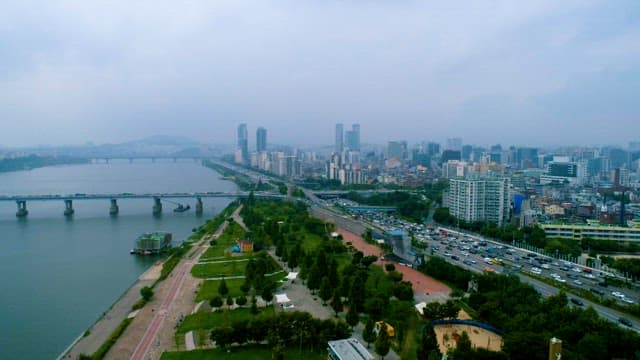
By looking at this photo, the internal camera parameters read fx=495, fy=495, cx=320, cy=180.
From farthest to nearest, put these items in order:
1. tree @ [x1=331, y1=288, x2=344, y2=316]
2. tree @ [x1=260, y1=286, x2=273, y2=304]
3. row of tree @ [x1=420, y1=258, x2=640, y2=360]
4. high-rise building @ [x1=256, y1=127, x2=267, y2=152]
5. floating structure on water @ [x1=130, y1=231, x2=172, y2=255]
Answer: high-rise building @ [x1=256, y1=127, x2=267, y2=152], floating structure on water @ [x1=130, y1=231, x2=172, y2=255], tree @ [x1=260, y1=286, x2=273, y2=304], tree @ [x1=331, y1=288, x2=344, y2=316], row of tree @ [x1=420, y1=258, x2=640, y2=360]

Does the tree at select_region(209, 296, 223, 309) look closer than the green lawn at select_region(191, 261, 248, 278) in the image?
Yes

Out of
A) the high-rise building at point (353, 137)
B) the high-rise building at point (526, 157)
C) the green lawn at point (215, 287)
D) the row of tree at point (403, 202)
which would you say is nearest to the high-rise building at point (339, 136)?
the high-rise building at point (353, 137)

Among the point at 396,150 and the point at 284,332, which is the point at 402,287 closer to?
the point at 284,332

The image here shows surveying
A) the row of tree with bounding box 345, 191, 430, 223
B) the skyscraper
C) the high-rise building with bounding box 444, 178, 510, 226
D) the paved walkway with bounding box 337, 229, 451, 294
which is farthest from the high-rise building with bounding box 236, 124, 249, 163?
the paved walkway with bounding box 337, 229, 451, 294

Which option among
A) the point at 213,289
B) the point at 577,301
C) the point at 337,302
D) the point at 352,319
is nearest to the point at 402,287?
the point at 337,302

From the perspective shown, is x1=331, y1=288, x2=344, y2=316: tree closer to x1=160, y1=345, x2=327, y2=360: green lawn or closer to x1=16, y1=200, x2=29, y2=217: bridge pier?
x1=160, y1=345, x2=327, y2=360: green lawn

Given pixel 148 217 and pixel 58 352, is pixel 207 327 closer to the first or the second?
pixel 58 352
